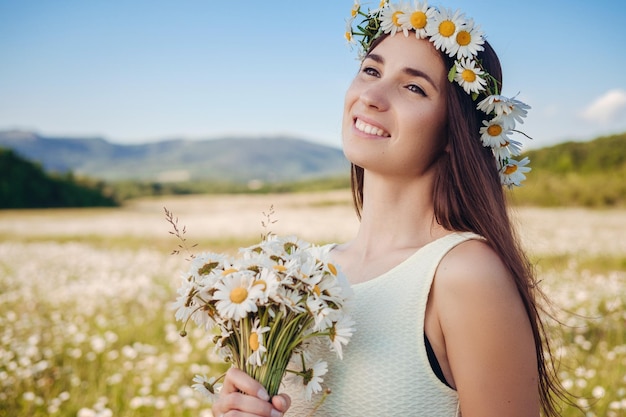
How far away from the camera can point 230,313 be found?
1554 mm

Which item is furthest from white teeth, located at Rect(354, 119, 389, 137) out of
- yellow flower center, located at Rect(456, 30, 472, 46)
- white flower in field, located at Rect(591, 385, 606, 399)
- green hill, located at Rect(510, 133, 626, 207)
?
green hill, located at Rect(510, 133, 626, 207)

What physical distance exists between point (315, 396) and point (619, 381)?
3.45 m

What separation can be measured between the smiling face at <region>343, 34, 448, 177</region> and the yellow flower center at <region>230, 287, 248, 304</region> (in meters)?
0.75

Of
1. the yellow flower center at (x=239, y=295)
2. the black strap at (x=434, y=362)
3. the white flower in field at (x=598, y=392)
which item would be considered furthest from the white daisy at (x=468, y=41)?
the white flower in field at (x=598, y=392)

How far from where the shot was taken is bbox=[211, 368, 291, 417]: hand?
5.31 feet

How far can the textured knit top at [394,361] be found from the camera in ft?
5.98

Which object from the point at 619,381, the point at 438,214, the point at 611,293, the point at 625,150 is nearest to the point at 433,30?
the point at 438,214

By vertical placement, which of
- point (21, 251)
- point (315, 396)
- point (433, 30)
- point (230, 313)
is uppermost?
point (433, 30)

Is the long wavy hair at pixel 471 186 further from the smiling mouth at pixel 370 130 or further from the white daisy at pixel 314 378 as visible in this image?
the white daisy at pixel 314 378

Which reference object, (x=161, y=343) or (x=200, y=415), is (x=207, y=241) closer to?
(x=161, y=343)

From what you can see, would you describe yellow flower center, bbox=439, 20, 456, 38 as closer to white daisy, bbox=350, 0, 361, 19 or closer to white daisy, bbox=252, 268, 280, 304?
white daisy, bbox=350, 0, 361, 19

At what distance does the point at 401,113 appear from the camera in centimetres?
203

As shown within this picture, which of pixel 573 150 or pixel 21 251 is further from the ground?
pixel 573 150

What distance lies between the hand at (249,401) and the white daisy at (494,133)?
3.86 feet
